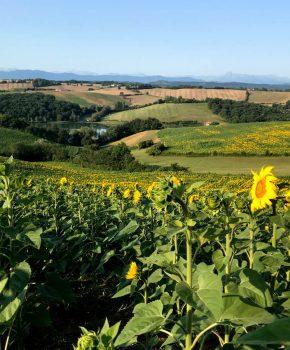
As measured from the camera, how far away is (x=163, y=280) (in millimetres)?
4219

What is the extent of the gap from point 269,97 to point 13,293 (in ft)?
435

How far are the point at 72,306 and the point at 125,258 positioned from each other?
2.86 feet

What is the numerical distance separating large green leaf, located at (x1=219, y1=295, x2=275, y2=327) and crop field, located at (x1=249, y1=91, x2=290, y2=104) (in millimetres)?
126250

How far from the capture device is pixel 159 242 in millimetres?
4680

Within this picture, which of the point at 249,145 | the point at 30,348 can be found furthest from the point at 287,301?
the point at 249,145

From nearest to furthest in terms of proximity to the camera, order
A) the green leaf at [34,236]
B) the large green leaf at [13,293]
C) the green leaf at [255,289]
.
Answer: the green leaf at [255,289] → the large green leaf at [13,293] → the green leaf at [34,236]

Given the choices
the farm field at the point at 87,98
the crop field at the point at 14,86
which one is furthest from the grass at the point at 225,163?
the crop field at the point at 14,86

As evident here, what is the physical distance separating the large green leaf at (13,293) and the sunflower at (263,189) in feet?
5.41

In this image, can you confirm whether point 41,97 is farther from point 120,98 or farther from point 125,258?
point 125,258

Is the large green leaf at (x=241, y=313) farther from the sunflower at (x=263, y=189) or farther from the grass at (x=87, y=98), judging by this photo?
the grass at (x=87, y=98)

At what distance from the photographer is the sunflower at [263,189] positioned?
3.03m

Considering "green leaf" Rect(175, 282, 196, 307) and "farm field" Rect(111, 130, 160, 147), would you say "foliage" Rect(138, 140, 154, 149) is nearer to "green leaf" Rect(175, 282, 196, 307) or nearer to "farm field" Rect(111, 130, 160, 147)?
"farm field" Rect(111, 130, 160, 147)

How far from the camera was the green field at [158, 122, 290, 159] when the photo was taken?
207ft

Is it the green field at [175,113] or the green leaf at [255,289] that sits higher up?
the green leaf at [255,289]
